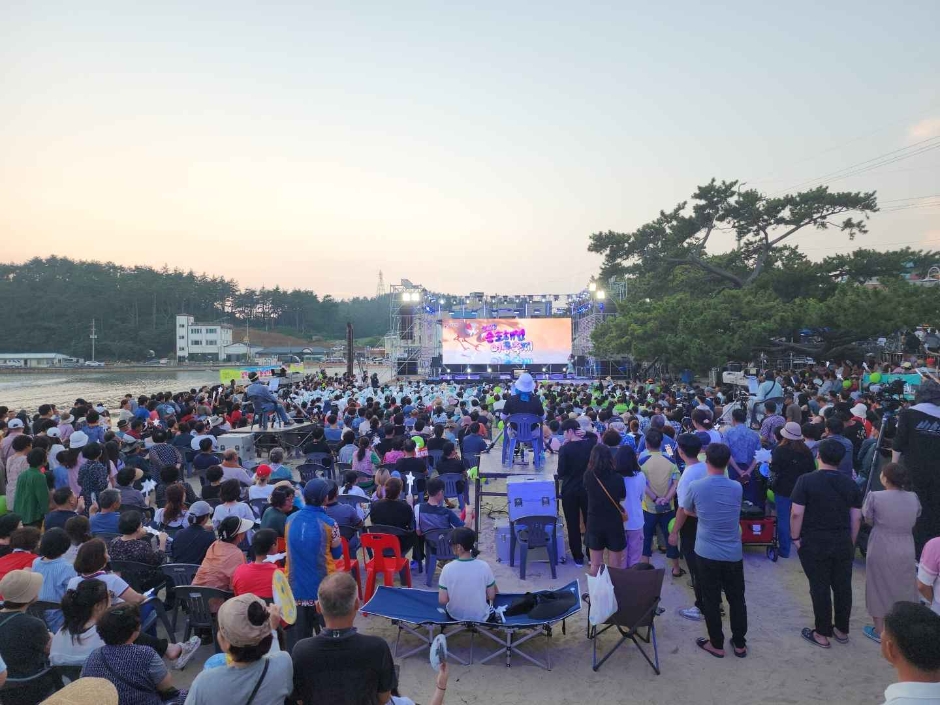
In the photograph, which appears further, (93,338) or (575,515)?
(93,338)

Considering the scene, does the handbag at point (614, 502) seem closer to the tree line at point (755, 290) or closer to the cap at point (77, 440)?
the cap at point (77, 440)

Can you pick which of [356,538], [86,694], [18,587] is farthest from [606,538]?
[18,587]

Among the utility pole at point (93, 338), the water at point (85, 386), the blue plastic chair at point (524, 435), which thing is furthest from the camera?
the utility pole at point (93, 338)

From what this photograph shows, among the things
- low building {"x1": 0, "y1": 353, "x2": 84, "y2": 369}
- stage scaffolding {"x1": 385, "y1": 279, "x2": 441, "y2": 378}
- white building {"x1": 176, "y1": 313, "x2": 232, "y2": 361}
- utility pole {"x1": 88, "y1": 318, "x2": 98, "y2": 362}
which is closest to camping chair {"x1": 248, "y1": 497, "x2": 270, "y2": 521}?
stage scaffolding {"x1": 385, "y1": 279, "x2": 441, "y2": 378}

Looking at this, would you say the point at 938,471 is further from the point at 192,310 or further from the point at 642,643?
the point at 192,310

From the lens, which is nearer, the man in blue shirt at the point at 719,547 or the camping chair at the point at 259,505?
the man in blue shirt at the point at 719,547

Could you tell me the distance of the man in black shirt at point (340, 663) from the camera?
190 cm

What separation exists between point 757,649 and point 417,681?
2359mm

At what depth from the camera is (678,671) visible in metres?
3.47

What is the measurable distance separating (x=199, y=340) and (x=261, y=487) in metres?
61.8

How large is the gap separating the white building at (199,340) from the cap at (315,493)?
62.0 meters

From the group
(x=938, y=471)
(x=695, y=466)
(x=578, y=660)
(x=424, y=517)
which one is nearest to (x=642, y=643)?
(x=578, y=660)

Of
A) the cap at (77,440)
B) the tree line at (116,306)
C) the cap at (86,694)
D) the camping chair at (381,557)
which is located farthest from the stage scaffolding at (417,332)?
the tree line at (116,306)

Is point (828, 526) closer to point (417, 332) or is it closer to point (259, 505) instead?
point (259, 505)
